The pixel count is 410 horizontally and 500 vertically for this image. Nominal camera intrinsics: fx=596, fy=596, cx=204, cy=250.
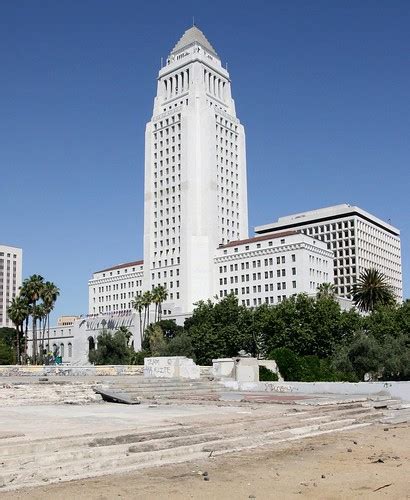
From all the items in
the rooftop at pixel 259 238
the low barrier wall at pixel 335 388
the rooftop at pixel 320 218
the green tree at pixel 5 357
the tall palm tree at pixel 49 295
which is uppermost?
the rooftop at pixel 320 218

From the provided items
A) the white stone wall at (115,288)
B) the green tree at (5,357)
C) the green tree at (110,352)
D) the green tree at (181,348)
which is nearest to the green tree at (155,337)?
the green tree at (181,348)

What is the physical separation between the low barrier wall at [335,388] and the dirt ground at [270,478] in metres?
13.2

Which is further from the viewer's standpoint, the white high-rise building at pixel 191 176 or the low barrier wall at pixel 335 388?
the white high-rise building at pixel 191 176

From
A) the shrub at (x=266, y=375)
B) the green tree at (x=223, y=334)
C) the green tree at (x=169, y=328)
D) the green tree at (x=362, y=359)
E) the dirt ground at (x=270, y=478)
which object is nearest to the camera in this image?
the dirt ground at (x=270, y=478)

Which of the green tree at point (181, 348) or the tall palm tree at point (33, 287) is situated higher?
the tall palm tree at point (33, 287)

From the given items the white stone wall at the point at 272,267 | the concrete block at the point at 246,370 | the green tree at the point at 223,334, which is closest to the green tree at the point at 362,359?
the concrete block at the point at 246,370

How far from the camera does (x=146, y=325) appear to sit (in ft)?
376

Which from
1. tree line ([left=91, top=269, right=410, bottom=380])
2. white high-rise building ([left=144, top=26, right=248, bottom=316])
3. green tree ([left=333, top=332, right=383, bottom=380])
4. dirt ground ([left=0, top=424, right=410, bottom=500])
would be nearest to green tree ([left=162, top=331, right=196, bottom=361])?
tree line ([left=91, top=269, right=410, bottom=380])

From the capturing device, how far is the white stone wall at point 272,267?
10856 centimetres

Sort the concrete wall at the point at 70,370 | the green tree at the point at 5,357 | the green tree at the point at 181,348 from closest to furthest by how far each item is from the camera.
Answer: the concrete wall at the point at 70,370, the green tree at the point at 181,348, the green tree at the point at 5,357

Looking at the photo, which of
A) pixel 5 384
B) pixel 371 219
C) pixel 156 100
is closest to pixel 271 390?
pixel 5 384

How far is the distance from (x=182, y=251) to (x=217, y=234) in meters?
8.52

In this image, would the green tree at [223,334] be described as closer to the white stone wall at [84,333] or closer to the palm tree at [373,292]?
the palm tree at [373,292]

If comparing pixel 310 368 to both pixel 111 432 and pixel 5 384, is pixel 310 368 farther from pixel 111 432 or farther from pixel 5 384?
pixel 111 432
